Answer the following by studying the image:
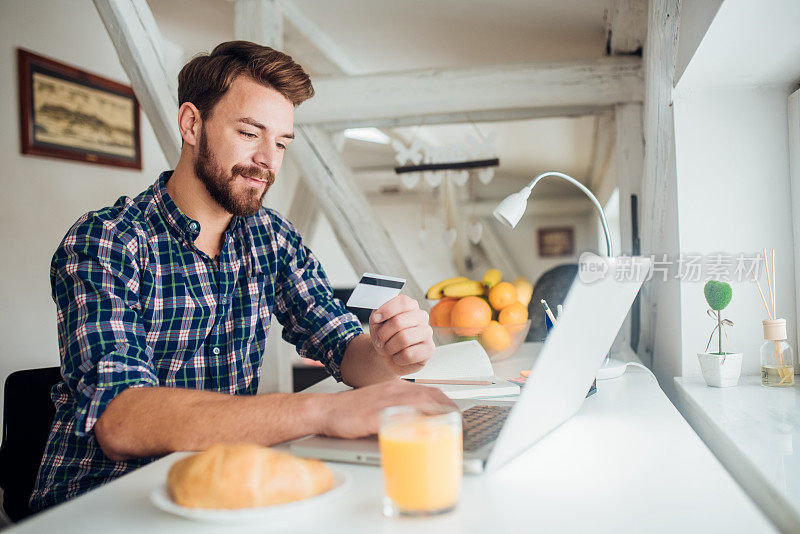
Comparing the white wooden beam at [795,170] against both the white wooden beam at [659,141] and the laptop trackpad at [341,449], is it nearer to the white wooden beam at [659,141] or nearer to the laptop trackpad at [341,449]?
the white wooden beam at [659,141]

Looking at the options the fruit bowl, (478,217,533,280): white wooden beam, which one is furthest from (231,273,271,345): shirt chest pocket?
(478,217,533,280): white wooden beam

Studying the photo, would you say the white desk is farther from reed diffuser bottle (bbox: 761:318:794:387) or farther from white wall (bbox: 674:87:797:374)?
white wall (bbox: 674:87:797:374)

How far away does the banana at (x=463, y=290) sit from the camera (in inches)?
73.3

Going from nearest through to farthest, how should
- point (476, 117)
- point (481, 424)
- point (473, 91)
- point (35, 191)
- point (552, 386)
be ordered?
point (552, 386), point (481, 424), point (473, 91), point (476, 117), point (35, 191)

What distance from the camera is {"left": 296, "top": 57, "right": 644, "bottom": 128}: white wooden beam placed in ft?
7.25

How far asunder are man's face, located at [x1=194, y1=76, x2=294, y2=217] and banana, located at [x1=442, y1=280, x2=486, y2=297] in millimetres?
666

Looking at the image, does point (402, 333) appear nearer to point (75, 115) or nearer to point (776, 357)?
point (776, 357)

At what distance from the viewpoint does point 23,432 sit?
1268mm

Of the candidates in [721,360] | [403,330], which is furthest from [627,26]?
[403,330]

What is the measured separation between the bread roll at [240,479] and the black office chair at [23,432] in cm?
80

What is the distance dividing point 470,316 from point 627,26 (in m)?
1.14

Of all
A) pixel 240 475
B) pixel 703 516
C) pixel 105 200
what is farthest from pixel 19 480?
pixel 105 200

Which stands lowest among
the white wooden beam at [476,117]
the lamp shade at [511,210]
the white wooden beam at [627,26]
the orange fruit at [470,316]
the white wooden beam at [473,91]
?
the orange fruit at [470,316]

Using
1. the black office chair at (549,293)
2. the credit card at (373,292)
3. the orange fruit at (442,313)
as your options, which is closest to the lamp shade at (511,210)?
the credit card at (373,292)
